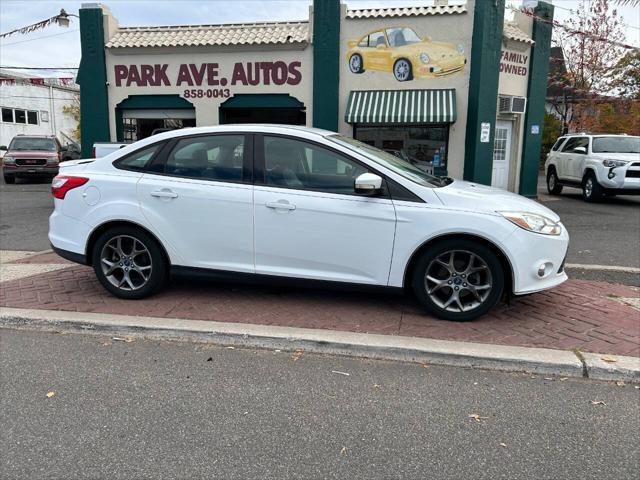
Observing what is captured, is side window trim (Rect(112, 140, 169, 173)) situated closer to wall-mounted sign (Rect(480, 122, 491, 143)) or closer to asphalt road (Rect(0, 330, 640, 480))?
asphalt road (Rect(0, 330, 640, 480))

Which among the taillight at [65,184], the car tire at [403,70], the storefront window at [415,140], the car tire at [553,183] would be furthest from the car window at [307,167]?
the car tire at [553,183]

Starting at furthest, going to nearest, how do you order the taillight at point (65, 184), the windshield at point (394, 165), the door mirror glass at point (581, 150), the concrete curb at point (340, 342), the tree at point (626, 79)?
1. the tree at point (626, 79)
2. the door mirror glass at point (581, 150)
3. the taillight at point (65, 184)
4. the windshield at point (394, 165)
5. the concrete curb at point (340, 342)

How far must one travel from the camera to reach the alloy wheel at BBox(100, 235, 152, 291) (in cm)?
525

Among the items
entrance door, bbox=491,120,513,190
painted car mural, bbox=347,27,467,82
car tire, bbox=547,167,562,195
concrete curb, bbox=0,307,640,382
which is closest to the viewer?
concrete curb, bbox=0,307,640,382

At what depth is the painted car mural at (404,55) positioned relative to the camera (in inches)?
526

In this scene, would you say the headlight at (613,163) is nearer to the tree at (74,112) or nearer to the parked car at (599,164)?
the parked car at (599,164)

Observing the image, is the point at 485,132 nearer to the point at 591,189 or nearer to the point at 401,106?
the point at 401,106

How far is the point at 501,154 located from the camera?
1557 centimetres

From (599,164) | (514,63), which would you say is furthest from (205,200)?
(599,164)

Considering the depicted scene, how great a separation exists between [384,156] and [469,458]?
3.20 metres

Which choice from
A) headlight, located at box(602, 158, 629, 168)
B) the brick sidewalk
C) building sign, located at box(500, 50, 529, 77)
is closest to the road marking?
the brick sidewalk

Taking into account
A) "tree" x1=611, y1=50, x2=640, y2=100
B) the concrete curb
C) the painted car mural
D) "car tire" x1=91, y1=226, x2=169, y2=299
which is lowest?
the concrete curb

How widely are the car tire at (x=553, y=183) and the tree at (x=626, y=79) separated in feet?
35.3

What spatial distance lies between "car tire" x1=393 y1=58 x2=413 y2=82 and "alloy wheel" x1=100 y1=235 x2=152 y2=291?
10044 millimetres
